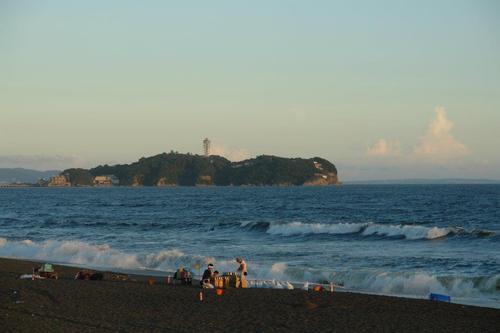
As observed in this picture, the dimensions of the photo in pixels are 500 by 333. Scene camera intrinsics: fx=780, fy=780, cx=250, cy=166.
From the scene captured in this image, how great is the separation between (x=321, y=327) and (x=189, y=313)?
3187mm

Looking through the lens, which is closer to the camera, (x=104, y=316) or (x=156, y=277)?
(x=104, y=316)

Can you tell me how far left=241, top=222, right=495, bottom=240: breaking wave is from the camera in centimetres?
4416

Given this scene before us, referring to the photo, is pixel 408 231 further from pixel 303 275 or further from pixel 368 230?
pixel 303 275

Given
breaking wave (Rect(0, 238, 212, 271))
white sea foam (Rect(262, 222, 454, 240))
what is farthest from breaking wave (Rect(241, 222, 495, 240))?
breaking wave (Rect(0, 238, 212, 271))

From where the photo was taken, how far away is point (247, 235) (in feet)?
160

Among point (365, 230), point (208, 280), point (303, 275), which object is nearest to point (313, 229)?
point (365, 230)

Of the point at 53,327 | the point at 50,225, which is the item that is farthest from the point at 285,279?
the point at 50,225

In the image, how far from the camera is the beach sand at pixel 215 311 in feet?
51.0

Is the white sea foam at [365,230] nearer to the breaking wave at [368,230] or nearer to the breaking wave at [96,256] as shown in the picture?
the breaking wave at [368,230]

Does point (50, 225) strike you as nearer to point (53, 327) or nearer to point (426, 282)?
point (426, 282)

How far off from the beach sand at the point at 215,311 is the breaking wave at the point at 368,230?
24596mm

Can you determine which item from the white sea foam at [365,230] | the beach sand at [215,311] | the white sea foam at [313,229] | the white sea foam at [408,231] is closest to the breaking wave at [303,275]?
the beach sand at [215,311]

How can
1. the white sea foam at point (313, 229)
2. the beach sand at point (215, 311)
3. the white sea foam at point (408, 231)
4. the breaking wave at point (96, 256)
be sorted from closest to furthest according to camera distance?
the beach sand at point (215, 311) → the breaking wave at point (96, 256) → the white sea foam at point (408, 231) → the white sea foam at point (313, 229)

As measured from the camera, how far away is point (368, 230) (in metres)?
48.0
